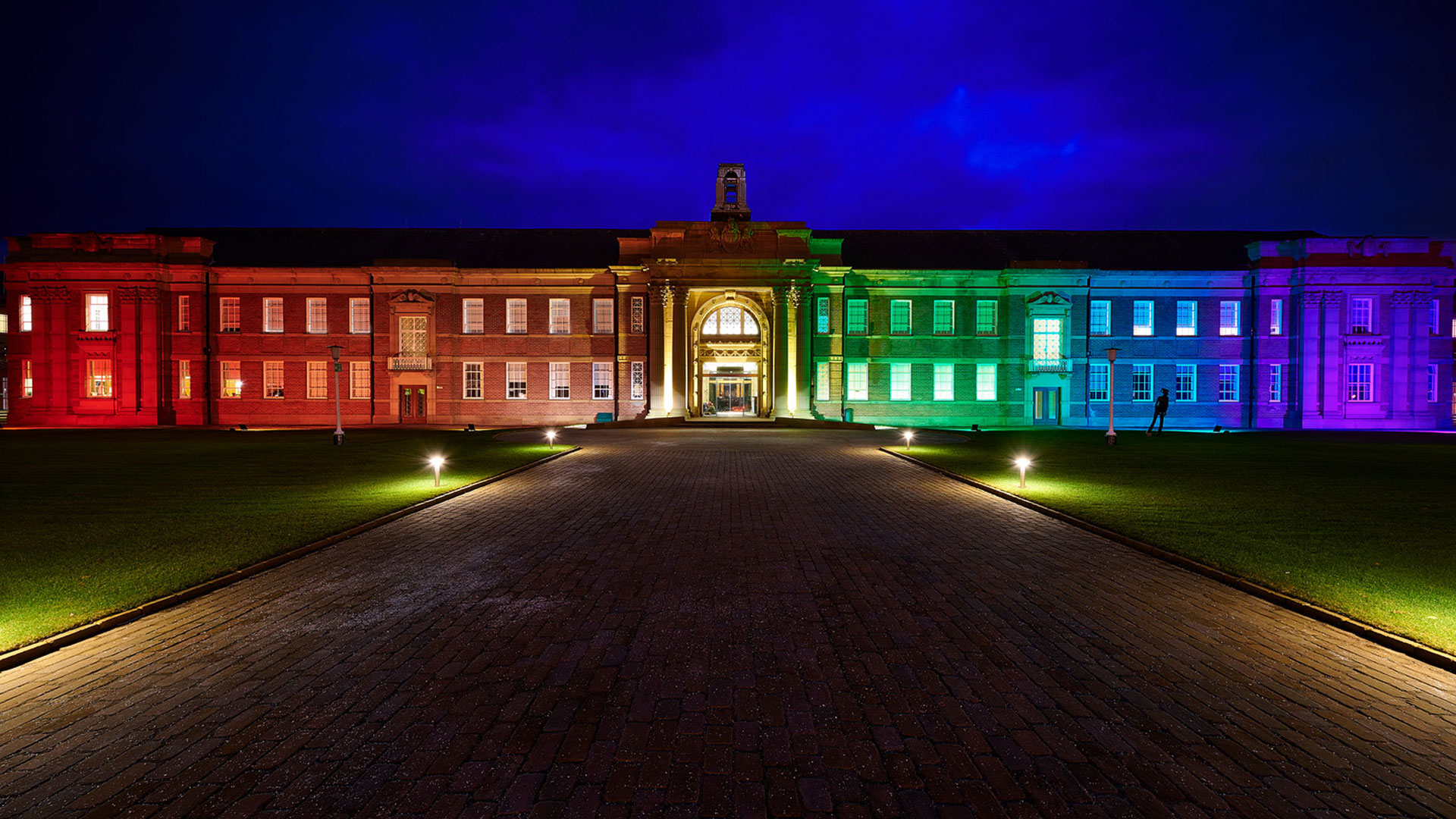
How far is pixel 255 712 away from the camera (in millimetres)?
3879

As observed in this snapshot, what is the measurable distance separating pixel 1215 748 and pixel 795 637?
108 inches

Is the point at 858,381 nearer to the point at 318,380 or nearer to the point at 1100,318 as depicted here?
the point at 1100,318

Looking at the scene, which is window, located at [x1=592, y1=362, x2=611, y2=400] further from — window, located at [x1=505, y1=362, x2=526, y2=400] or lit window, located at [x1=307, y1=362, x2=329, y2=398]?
lit window, located at [x1=307, y1=362, x2=329, y2=398]

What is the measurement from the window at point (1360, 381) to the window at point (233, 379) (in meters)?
68.7

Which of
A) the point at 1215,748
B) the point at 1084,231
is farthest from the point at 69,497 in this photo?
the point at 1084,231

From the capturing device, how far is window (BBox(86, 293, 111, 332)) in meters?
36.7

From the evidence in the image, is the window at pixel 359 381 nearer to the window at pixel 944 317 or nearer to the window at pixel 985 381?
the window at pixel 944 317

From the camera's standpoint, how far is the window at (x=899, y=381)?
39062 mm

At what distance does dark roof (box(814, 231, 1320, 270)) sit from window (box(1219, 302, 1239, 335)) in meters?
2.93

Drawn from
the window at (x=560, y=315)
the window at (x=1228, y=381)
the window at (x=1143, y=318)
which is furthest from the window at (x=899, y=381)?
the window at (x=560, y=315)

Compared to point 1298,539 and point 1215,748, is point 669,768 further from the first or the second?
point 1298,539

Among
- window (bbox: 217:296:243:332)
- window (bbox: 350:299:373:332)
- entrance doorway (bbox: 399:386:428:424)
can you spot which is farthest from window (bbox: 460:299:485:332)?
window (bbox: 217:296:243:332)

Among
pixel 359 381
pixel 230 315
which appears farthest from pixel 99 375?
pixel 359 381

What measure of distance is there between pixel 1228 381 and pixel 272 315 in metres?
61.0
